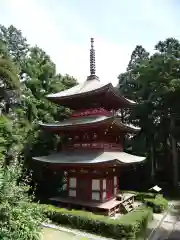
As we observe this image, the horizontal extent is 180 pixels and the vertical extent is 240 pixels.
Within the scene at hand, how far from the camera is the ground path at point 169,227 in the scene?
15422 mm

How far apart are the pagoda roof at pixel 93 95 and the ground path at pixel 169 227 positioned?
10703mm

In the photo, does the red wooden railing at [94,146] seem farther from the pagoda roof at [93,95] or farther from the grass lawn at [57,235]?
the grass lawn at [57,235]

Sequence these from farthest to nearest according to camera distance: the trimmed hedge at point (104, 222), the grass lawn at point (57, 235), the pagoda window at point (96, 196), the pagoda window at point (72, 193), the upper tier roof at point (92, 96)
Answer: the upper tier roof at point (92, 96)
the pagoda window at point (72, 193)
the pagoda window at point (96, 196)
the trimmed hedge at point (104, 222)
the grass lawn at point (57, 235)

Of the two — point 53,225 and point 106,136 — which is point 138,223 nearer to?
point 53,225

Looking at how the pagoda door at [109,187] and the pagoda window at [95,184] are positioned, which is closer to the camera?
the pagoda window at [95,184]

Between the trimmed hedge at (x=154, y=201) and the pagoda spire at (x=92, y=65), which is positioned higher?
the pagoda spire at (x=92, y=65)

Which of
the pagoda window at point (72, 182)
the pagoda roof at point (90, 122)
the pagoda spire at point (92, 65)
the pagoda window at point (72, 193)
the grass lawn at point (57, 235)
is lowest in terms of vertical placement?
the grass lawn at point (57, 235)

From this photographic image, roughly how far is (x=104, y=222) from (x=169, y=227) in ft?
20.3

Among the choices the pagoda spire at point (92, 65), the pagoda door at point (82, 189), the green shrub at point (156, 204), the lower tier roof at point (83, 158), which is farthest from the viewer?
the pagoda spire at point (92, 65)

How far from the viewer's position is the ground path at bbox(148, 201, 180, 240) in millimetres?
15422

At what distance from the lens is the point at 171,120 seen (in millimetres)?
33125

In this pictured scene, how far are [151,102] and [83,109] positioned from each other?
1500cm

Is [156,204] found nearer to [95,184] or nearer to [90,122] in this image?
[95,184]

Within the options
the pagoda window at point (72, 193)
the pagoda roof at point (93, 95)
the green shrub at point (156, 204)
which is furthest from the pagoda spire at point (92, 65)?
the green shrub at point (156, 204)
